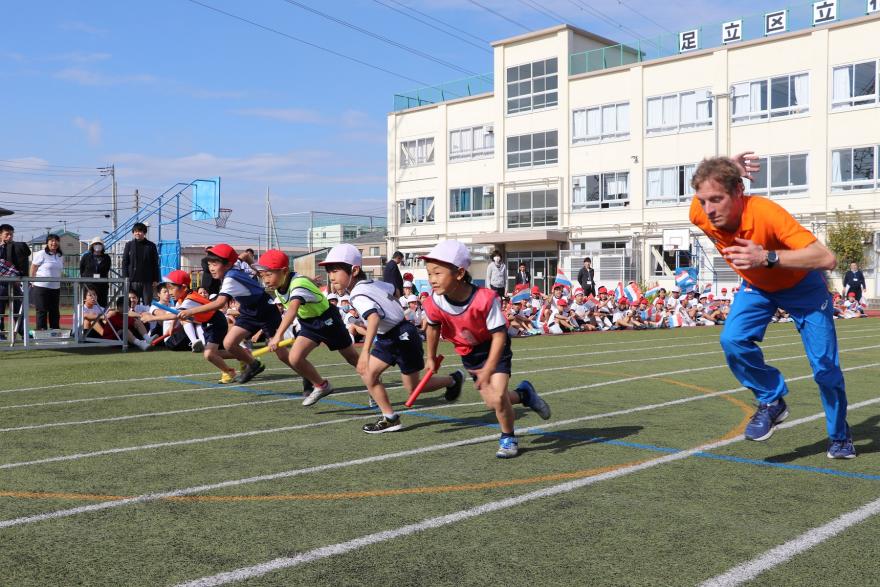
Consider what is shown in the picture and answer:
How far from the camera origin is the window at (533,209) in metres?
46.9

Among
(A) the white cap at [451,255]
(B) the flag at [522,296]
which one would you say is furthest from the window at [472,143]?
(A) the white cap at [451,255]

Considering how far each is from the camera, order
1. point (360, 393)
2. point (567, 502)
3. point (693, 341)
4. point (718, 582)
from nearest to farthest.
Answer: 1. point (718, 582)
2. point (567, 502)
3. point (360, 393)
4. point (693, 341)

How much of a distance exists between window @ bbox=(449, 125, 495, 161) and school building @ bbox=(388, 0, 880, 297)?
0.28 ft

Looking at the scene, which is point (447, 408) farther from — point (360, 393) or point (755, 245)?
point (755, 245)

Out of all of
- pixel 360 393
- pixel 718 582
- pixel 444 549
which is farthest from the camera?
pixel 360 393

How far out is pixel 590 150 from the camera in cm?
4531

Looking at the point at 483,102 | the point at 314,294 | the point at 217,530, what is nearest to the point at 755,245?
the point at 217,530

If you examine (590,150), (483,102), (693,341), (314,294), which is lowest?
(693,341)

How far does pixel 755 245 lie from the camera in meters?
5.32

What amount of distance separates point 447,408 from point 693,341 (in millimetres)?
11103

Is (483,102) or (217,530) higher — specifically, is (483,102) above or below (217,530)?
above

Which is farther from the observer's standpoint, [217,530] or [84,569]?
[217,530]

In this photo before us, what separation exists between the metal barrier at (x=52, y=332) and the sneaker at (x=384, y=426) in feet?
31.1

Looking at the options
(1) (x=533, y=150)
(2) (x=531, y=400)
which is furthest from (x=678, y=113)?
(2) (x=531, y=400)
